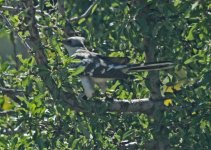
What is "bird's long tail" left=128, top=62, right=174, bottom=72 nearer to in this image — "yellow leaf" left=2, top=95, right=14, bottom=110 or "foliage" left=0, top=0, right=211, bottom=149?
"foliage" left=0, top=0, right=211, bottom=149

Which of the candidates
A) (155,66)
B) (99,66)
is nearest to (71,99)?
(155,66)

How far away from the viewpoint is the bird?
5188 millimetres

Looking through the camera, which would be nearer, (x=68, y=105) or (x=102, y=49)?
(x=68, y=105)

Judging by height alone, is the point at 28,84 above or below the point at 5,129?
above

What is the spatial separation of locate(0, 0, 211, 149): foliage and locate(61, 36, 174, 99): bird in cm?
8

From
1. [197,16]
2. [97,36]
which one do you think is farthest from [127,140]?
[197,16]

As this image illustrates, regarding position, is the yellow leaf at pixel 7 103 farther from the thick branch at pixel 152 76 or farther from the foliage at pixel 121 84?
the thick branch at pixel 152 76

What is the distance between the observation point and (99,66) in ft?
18.8

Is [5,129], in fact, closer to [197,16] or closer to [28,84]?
[28,84]

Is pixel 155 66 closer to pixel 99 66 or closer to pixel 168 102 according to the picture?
pixel 168 102

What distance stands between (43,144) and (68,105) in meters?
0.36

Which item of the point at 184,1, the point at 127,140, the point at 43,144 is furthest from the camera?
the point at 127,140

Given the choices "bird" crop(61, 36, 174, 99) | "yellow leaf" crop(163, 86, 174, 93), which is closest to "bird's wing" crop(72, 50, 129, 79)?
"bird" crop(61, 36, 174, 99)

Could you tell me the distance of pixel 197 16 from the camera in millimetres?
4824
